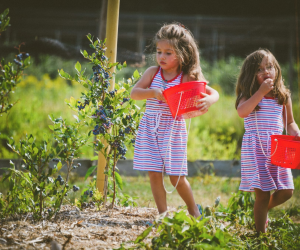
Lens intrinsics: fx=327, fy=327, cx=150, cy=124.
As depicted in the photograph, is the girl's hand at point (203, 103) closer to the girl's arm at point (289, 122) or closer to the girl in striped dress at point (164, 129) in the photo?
the girl in striped dress at point (164, 129)

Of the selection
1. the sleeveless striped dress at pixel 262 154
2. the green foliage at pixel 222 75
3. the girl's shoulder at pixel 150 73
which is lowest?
the sleeveless striped dress at pixel 262 154

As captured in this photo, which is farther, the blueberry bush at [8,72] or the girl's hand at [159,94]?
the girl's hand at [159,94]

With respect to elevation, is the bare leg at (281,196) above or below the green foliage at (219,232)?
above

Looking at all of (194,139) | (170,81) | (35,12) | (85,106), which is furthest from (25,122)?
Result: (35,12)

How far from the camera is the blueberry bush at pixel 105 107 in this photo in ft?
7.58

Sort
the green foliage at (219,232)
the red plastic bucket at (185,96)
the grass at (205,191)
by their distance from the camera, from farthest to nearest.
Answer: the grass at (205,191), the red plastic bucket at (185,96), the green foliage at (219,232)

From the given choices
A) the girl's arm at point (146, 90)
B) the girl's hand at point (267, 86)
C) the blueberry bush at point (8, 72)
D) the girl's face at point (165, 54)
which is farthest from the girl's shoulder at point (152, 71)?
the blueberry bush at point (8, 72)

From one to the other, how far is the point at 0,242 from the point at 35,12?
27.5ft

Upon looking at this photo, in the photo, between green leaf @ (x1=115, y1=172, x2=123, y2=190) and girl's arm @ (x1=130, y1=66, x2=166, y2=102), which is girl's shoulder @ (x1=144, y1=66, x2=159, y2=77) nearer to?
girl's arm @ (x1=130, y1=66, x2=166, y2=102)

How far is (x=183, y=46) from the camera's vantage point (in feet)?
7.88

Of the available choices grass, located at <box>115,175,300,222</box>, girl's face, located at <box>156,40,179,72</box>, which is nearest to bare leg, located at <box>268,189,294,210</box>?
grass, located at <box>115,175,300,222</box>

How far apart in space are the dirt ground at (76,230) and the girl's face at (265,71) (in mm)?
1348

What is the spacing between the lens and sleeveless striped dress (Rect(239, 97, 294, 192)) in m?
2.28

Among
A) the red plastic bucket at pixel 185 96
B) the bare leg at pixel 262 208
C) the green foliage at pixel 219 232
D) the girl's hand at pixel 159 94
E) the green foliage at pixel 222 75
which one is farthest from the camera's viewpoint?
the green foliage at pixel 222 75
